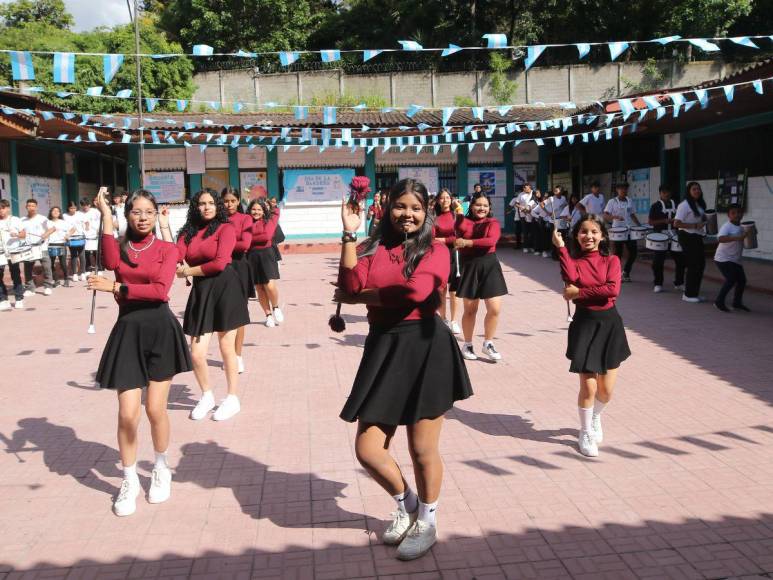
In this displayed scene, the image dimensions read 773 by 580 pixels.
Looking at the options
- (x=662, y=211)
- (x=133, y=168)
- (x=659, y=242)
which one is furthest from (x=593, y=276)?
(x=133, y=168)

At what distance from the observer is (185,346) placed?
13.5 feet

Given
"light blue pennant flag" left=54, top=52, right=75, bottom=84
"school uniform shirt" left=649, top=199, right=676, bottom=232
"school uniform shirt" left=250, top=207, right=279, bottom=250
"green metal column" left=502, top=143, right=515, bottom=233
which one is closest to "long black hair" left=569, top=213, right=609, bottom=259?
"school uniform shirt" left=250, top=207, right=279, bottom=250

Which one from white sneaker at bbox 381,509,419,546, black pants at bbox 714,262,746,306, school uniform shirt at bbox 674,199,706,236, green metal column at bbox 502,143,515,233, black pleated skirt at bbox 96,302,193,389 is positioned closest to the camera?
white sneaker at bbox 381,509,419,546

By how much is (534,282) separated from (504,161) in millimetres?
9605

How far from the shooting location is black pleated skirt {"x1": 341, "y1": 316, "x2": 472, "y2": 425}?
3.22 meters

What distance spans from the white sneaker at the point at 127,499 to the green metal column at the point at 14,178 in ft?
47.8

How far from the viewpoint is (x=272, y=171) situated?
21.6m

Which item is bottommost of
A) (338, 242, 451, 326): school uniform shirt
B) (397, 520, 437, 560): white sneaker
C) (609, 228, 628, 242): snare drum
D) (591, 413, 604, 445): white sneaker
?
(397, 520, 437, 560): white sneaker

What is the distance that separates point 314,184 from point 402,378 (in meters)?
19.0

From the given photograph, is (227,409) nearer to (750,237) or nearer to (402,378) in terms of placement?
(402,378)

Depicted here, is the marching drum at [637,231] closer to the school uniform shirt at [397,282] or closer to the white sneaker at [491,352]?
the white sneaker at [491,352]

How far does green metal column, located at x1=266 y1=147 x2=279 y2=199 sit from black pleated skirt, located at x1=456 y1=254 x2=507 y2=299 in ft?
49.5

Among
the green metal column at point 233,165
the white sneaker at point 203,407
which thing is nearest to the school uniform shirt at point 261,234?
the white sneaker at point 203,407

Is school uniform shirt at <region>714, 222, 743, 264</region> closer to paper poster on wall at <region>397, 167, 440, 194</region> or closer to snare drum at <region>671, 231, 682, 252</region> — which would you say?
snare drum at <region>671, 231, 682, 252</region>
